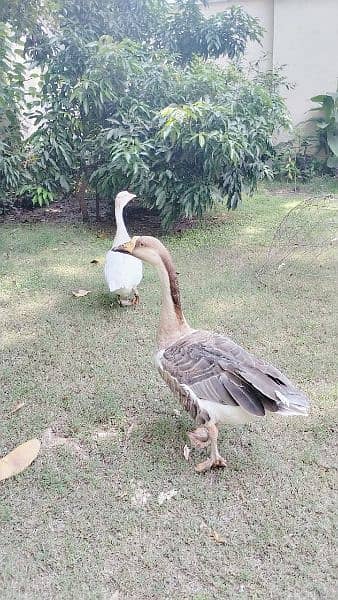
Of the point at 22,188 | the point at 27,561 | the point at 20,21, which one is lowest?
the point at 27,561

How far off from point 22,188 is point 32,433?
11.4 ft

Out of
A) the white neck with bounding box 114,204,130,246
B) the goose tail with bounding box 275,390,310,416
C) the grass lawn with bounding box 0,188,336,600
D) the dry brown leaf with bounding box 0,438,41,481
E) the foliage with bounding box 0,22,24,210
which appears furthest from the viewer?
the foliage with bounding box 0,22,24,210

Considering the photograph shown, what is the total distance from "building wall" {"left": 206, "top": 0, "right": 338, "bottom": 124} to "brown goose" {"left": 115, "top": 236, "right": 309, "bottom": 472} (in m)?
6.44

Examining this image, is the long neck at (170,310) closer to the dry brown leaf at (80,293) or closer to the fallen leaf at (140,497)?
the fallen leaf at (140,497)

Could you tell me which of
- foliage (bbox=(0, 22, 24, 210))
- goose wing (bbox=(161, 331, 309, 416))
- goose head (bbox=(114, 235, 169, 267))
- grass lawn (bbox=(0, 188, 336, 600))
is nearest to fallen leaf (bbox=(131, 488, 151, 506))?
grass lawn (bbox=(0, 188, 336, 600))

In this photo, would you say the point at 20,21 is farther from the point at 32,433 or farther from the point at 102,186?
the point at 32,433

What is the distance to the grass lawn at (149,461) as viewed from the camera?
1.63 m

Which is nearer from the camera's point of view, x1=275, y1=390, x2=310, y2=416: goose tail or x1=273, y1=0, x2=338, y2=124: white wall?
x1=275, y1=390, x2=310, y2=416: goose tail

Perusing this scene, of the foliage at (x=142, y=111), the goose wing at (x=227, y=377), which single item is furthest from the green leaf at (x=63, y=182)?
the goose wing at (x=227, y=377)

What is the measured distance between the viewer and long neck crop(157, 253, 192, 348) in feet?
7.00

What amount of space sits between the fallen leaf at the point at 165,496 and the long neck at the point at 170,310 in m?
0.59

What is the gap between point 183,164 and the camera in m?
4.68

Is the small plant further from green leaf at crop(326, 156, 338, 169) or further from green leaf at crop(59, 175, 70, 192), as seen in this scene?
green leaf at crop(326, 156, 338, 169)

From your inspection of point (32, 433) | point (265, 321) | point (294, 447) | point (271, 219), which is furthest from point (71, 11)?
point (294, 447)
